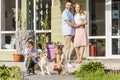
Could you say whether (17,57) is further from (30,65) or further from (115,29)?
(30,65)

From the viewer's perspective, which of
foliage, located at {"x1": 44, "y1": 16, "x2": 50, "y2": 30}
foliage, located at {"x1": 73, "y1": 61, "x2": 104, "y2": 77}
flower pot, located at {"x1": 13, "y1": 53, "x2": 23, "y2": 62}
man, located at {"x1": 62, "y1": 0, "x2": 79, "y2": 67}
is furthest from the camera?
foliage, located at {"x1": 44, "y1": 16, "x2": 50, "y2": 30}

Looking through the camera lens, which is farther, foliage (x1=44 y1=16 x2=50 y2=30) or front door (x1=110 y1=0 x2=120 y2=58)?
foliage (x1=44 y1=16 x2=50 y2=30)

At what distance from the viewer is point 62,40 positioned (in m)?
16.9

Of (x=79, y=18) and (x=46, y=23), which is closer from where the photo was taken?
(x=79, y=18)

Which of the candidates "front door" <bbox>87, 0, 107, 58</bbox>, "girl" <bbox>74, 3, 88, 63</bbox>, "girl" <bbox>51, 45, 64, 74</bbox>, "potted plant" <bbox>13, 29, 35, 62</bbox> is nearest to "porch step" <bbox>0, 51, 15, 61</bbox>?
"potted plant" <bbox>13, 29, 35, 62</bbox>

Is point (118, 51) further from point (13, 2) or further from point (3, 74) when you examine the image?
point (3, 74)

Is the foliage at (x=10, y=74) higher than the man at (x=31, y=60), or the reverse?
the man at (x=31, y=60)

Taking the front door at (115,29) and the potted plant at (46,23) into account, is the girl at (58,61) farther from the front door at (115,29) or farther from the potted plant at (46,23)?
the potted plant at (46,23)

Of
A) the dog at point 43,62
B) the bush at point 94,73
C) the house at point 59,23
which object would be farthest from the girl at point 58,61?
the house at point 59,23

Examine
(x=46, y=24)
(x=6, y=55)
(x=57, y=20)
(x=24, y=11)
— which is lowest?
(x=6, y=55)

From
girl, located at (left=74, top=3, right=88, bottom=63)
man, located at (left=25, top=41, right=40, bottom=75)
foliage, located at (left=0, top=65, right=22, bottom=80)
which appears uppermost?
girl, located at (left=74, top=3, right=88, bottom=63)

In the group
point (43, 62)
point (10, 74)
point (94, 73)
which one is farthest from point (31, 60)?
point (94, 73)

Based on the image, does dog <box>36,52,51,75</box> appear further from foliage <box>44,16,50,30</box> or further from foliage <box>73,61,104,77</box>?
foliage <box>44,16,50,30</box>

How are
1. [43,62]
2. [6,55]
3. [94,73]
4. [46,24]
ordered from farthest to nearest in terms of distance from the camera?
[6,55]
[46,24]
[43,62]
[94,73]
